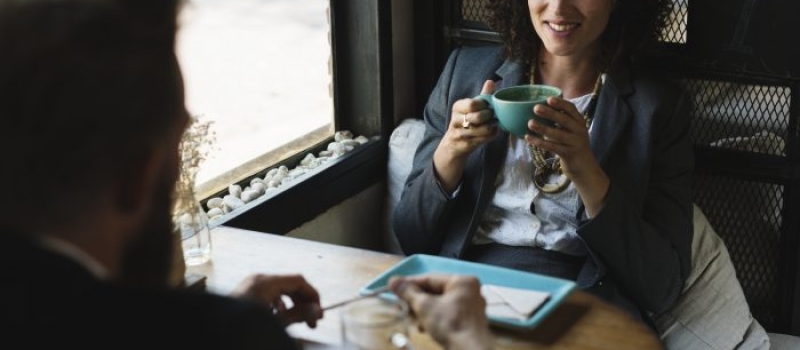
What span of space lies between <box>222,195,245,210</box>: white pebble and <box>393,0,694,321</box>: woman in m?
0.36

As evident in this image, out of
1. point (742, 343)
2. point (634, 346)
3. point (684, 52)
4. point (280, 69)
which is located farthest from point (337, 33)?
point (634, 346)

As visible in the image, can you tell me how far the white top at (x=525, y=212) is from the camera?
2229mm

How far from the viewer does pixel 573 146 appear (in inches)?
78.3

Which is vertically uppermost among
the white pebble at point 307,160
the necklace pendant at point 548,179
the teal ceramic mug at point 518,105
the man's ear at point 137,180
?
the man's ear at point 137,180

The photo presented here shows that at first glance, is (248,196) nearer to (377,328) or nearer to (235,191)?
(235,191)

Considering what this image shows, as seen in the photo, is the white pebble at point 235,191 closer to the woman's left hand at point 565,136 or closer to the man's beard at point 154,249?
the woman's left hand at point 565,136

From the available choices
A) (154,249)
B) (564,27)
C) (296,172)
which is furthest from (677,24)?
(154,249)

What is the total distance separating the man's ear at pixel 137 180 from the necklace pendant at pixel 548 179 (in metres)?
1.42

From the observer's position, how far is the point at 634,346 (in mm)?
1518

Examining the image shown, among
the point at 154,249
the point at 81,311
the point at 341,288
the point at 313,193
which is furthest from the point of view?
the point at 313,193

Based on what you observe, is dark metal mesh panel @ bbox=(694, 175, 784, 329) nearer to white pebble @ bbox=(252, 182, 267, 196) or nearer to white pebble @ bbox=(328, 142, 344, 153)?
white pebble @ bbox=(328, 142, 344, 153)

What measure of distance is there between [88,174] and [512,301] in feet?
2.91

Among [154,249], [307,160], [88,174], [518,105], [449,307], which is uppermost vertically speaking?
[88,174]

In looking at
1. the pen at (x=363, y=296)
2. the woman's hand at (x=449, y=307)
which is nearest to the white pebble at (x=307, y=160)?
the pen at (x=363, y=296)
